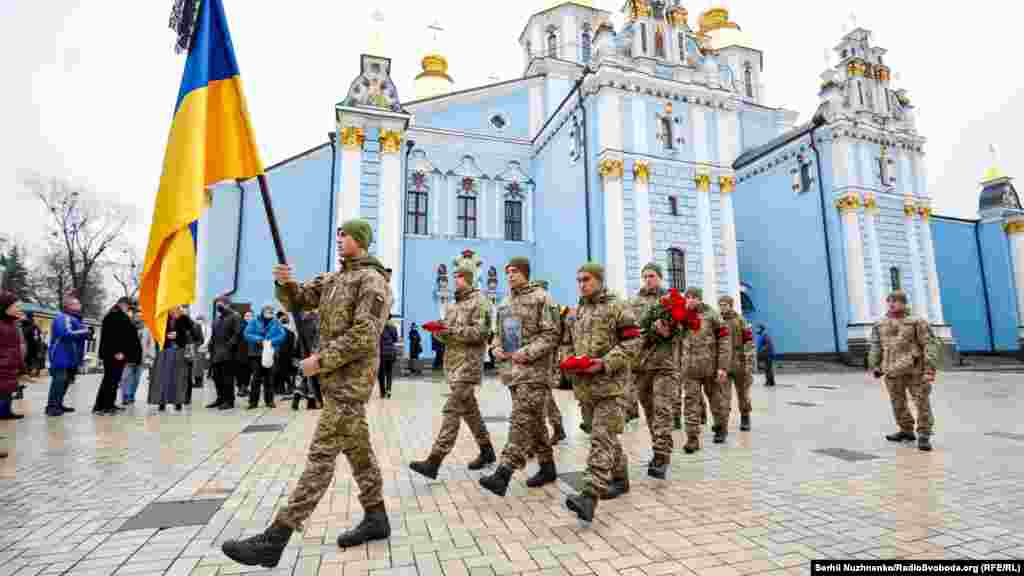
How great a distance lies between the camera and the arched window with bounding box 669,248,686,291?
22.1m

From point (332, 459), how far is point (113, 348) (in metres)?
8.59

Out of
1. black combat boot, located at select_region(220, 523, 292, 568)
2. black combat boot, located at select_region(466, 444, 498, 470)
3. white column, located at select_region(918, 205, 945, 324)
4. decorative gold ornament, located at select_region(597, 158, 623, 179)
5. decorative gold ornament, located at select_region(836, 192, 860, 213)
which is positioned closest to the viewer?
black combat boot, located at select_region(220, 523, 292, 568)

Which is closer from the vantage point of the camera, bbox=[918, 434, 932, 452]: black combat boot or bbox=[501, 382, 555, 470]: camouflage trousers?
bbox=[501, 382, 555, 470]: camouflage trousers

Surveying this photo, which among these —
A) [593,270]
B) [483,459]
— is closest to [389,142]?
[483,459]

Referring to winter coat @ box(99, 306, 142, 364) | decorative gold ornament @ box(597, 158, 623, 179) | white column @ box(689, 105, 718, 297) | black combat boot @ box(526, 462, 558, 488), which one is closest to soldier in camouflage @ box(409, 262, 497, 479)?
black combat boot @ box(526, 462, 558, 488)

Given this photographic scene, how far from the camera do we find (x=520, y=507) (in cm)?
414

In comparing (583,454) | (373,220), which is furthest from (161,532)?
(373,220)

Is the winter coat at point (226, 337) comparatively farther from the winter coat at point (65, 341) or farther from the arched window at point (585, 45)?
the arched window at point (585, 45)

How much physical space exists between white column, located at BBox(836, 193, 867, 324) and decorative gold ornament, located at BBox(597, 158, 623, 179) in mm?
11885

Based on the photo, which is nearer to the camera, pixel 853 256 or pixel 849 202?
pixel 853 256

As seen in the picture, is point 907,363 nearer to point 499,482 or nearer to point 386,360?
point 499,482

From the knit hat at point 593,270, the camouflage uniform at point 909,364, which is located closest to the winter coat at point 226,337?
the knit hat at point 593,270

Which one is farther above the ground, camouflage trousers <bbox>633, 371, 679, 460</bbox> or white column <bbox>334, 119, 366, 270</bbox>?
white column <bbox>334, 119, 366, 270</bbox>

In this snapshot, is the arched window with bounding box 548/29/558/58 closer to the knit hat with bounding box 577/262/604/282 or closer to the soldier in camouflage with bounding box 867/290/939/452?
the soldier in camouflage with bounding box 867/290/939/452
